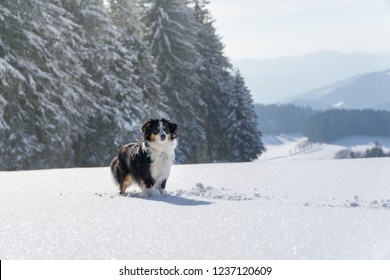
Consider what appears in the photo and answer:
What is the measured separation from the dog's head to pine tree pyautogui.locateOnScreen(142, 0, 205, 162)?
2356cm

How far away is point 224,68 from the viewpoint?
38719mm

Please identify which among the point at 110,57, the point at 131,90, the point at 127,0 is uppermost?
the point at 127,0

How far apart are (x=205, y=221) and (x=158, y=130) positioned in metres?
2.81

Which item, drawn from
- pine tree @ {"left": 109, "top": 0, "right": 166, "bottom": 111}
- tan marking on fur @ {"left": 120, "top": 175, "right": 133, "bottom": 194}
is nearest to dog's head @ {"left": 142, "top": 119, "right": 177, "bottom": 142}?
tan marking on fur @ {"left": 120, "top": 175, "right": 133, "bottom": 194}

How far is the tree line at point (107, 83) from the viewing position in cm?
1919

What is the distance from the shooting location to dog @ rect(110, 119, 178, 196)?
691 centimetres

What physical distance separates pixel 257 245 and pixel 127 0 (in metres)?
27.5

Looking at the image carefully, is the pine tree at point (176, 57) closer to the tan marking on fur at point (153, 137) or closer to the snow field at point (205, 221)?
the tan marking on fur at point (153, 137)

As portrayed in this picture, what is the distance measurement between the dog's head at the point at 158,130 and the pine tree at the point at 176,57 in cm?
2356

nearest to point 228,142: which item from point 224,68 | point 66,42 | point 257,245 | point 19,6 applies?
point 224,68

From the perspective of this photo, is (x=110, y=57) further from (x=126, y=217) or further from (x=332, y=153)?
(x=332, y=153)

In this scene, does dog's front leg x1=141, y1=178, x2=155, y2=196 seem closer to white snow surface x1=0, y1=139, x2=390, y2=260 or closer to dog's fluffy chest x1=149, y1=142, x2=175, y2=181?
dog's fluffy chest x1=149, y1=142, x2=175, y2=181

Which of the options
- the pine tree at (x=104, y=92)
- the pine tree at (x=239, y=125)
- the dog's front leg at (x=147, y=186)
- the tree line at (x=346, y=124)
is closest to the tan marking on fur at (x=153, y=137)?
the dog's front leg at (x=147, y=186)

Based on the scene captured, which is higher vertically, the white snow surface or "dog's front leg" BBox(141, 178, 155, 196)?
"dog's front leg" BBox(141, 178, 155, 196)
